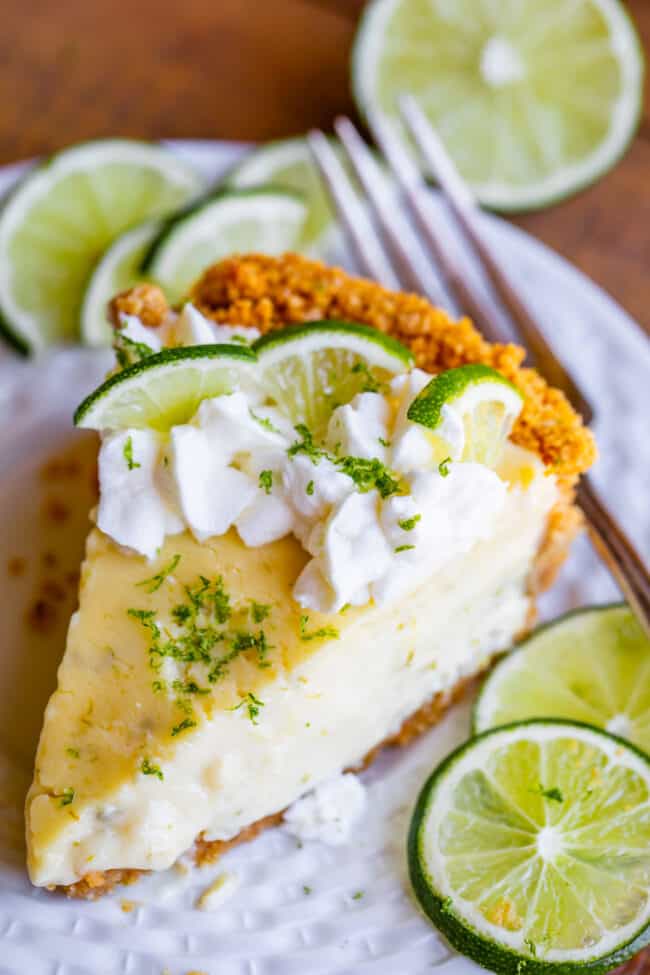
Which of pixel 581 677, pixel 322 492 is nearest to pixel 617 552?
pixel 581 677

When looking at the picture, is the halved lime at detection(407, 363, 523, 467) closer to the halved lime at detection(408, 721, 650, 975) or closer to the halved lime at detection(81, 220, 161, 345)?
the halved lime at detection(408, 721, 650, 975)

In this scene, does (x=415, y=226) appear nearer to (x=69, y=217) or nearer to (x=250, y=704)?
(x=69, y=217)

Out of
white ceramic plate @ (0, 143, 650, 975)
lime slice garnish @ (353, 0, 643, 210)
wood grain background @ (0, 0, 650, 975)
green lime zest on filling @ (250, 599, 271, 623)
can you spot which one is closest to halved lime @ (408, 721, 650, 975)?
white ceramic plate @ (0, 143, 650, 975)

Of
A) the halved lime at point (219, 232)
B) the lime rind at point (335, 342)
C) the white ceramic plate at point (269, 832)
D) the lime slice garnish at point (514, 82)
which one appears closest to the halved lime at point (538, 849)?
the white ceramic plate at point (269, 832)

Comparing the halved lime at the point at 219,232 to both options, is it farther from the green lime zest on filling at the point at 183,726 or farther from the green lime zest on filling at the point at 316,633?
the green lime zest on filling at the point at 183,726

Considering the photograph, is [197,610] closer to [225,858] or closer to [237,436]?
[237,436]

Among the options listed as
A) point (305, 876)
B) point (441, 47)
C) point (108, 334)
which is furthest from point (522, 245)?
point (305, 876)

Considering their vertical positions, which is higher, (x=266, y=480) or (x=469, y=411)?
(x=266, y=480)
